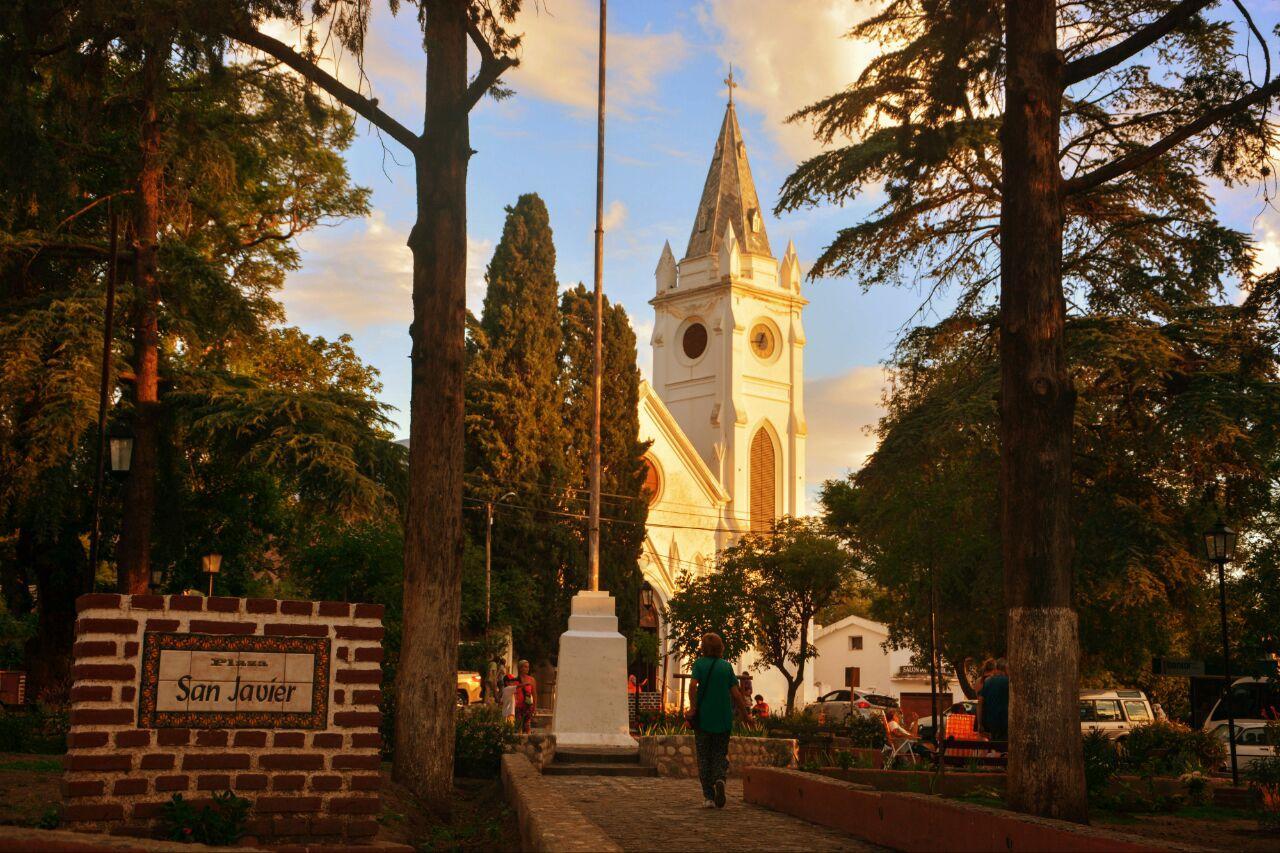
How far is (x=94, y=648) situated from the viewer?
672 centimetres

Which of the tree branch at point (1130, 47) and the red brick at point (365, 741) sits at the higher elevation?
the tree branch at point (1130, 47)

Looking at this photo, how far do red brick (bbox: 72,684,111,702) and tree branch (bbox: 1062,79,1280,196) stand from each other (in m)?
7.14

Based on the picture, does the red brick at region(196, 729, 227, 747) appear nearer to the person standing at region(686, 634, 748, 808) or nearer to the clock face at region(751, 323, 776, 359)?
the person standing at region(686, 634, 748, 808)

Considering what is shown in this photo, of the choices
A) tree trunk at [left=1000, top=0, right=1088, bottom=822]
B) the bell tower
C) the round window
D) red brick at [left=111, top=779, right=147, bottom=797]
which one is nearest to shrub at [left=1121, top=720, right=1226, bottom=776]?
tree trunk at [left=1000, top=0, right=1088, bottom=822]

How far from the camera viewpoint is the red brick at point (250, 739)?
7012mm

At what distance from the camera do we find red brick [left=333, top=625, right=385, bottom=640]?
24.2ft

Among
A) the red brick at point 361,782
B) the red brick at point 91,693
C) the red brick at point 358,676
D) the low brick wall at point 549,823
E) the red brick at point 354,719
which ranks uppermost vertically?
the red brick at point 358,676

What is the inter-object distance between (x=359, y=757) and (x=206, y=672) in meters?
0.95

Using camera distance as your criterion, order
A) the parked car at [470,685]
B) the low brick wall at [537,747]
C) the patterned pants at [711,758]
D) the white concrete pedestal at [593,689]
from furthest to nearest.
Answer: the parked car at [470,685] < the white concrete pedestal at [593,689] < the low brick wall at [537,747] < the patterned pants at [711,758]

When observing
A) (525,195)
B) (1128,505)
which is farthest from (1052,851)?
(525,195)

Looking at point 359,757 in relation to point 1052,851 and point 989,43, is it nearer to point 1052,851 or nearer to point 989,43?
point 1052,851

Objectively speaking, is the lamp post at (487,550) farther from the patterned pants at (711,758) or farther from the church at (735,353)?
the patterned pants at (711,758)

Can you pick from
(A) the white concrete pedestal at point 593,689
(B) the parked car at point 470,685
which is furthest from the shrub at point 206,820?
(B) the parked car at point 470,685

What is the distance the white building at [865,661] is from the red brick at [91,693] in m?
67.2
